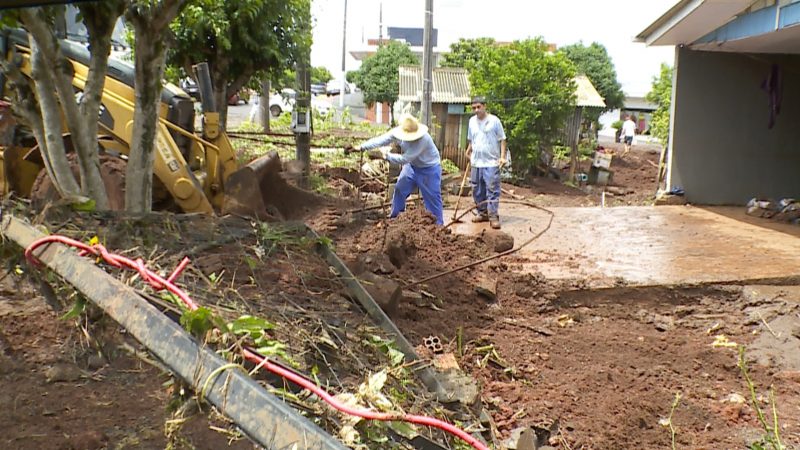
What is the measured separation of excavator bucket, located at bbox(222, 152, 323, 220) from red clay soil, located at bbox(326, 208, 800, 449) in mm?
1213

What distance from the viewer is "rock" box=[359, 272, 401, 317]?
5.26 m

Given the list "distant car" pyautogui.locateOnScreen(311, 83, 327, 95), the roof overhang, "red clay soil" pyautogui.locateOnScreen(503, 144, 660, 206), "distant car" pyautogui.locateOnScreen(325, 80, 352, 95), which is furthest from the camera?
"distant car" pyautogui.locateOnScreen(325, 80, 352, 95)

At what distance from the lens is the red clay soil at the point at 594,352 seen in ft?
15.4

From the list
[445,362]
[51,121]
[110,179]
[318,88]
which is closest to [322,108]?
[318,88]

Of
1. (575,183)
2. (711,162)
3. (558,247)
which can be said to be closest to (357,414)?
(558,247)

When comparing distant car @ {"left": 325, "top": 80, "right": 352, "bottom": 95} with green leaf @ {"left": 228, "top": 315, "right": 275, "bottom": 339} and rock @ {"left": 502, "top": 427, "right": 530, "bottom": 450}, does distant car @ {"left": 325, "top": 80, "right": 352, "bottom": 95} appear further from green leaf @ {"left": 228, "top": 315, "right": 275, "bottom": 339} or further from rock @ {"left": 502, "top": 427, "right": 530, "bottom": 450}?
green leaf @ {"left": 228, "top": 315, "right": 275, "bottom": 339}

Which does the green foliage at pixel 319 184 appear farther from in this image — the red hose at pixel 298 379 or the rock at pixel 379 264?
the red hose at pixel 298 379

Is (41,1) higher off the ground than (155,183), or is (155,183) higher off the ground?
(41,1)

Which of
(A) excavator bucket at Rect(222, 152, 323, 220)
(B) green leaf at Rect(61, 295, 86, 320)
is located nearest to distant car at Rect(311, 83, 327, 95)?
(A) excavator bucket at Rect(222, 152, 323, 220)

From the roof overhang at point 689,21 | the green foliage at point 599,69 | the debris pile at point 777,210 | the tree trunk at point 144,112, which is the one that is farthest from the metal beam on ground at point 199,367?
the green foliage at point 599,69

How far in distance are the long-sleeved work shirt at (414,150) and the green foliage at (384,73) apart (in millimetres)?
30562

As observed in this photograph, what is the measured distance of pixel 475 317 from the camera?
6.34 metres

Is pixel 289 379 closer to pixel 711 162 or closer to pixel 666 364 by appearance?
pixel 666 364

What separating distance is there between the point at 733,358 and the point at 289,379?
4530 millimetres
